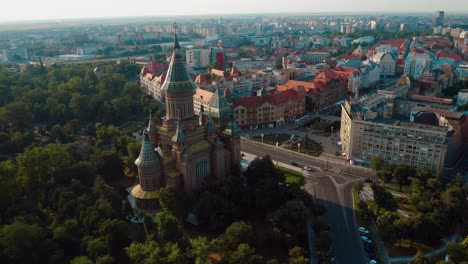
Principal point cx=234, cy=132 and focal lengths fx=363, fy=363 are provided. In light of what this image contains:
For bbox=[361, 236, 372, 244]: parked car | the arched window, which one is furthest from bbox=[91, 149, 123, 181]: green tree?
bbox=[361, 236, 372, 244]: parked car

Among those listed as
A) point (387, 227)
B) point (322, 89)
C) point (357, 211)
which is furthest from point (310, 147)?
point (387, 227)

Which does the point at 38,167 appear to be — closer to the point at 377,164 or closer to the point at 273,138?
the point at 273,138

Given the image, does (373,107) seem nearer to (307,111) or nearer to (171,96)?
(307,111)

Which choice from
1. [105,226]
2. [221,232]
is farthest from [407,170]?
[105,226]

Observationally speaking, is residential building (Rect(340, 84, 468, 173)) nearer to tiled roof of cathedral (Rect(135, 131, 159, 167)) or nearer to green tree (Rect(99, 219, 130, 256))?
tiled roof of cathedral (Rect(135, 131, 159, 167))

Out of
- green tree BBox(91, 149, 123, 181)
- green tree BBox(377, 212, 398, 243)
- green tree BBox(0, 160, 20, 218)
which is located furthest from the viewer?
green tree BBox(91, 149, 123, 181)
